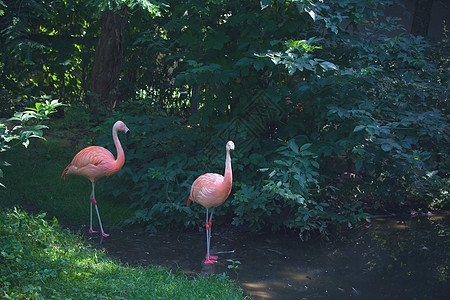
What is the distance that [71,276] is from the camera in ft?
13.9

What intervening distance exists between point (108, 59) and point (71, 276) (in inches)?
216

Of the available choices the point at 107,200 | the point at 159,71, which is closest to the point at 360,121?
the point at 107,200

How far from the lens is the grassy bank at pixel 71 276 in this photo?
3.94 metres

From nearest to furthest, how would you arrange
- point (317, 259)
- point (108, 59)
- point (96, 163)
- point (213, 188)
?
1. point (213, 188)
2. point (317, 259)
3. point (96, 163)
4. point (108, 59)

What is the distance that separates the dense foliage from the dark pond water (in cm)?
31

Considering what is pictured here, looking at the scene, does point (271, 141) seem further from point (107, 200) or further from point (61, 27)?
point (61, 27)

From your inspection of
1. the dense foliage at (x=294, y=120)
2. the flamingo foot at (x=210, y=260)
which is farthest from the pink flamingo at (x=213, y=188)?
the dense foliage at (x=294, y=120)

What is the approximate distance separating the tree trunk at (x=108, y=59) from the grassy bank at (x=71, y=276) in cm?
407

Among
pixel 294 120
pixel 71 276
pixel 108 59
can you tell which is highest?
pixel 108 59

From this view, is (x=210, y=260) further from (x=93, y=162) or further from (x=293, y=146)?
(x=93, y=162)

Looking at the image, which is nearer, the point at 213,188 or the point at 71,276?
the point at 71,276

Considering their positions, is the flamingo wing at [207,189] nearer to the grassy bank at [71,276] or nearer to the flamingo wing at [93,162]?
the grassy bank at [71,276]

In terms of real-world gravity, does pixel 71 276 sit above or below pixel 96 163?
below

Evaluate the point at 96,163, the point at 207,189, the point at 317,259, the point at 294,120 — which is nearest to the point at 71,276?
the point at 207,189
